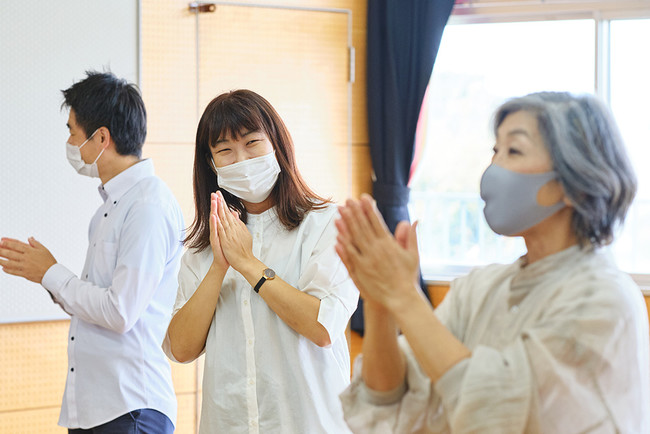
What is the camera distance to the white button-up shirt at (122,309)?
2092mm

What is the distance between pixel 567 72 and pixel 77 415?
2.89 metres

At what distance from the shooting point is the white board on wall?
10.5ft

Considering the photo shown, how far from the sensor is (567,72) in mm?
3818

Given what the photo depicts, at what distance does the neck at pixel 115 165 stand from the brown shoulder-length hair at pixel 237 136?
450 millimetres

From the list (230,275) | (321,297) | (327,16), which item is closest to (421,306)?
(321,297)

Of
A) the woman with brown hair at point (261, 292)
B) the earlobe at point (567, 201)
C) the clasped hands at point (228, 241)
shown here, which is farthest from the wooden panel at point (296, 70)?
the earlobe at point (567, 201)

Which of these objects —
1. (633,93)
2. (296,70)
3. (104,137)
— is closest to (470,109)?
(633,93)

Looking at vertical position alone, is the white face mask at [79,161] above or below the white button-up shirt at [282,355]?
above

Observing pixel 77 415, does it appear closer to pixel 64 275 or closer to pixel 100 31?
pixel 64 275

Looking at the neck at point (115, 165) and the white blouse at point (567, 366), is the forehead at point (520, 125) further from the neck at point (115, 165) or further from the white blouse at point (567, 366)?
the neck at point (115, 165)

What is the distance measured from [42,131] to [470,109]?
2.14m

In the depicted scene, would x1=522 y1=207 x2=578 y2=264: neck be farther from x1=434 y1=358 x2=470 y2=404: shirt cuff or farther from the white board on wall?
the white board on wall

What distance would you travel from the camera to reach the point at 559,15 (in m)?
3.77

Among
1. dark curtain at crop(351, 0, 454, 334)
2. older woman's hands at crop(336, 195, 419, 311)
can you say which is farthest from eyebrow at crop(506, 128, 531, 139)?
dark curtain at crop(351, 0, 454, 334)
